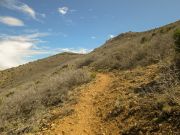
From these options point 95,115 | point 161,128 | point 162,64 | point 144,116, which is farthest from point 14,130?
point 162,64

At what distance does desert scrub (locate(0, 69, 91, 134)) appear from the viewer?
12.4m

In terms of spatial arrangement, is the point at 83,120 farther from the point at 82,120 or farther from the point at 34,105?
the point at 34,105

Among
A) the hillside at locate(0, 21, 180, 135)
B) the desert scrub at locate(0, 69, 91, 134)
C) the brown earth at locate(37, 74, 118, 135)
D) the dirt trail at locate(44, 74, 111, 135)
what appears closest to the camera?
the hillside at locate(0, 21, 180, 135)

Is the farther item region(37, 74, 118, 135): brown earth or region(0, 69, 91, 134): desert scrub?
region(0, 69, 91, 134): desert scrub

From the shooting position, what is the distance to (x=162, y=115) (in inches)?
352

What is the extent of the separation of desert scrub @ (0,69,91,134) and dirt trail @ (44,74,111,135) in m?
0.98

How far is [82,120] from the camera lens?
36.1 feet

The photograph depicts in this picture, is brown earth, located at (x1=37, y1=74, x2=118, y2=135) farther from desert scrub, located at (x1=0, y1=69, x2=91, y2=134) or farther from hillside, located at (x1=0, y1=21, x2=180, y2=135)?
desert scrub, located at (x1=0, y1=69, x2=91, y2=134)

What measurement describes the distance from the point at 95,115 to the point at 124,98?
1.42 meters

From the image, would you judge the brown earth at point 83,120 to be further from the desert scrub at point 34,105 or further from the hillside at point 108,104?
the desert scrub at point 34,105

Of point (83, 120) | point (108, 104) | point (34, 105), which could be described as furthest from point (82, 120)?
point (34, 105)

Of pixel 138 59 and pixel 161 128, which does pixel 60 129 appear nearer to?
pixel 161 128

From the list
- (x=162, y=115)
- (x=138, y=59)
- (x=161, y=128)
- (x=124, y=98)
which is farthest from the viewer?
(x=138, y=59)

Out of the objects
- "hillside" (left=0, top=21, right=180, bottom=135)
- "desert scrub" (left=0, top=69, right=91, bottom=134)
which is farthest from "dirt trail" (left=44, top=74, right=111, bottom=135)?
"desert scrub" (left=0, top=69, right=91, bottom=134)
